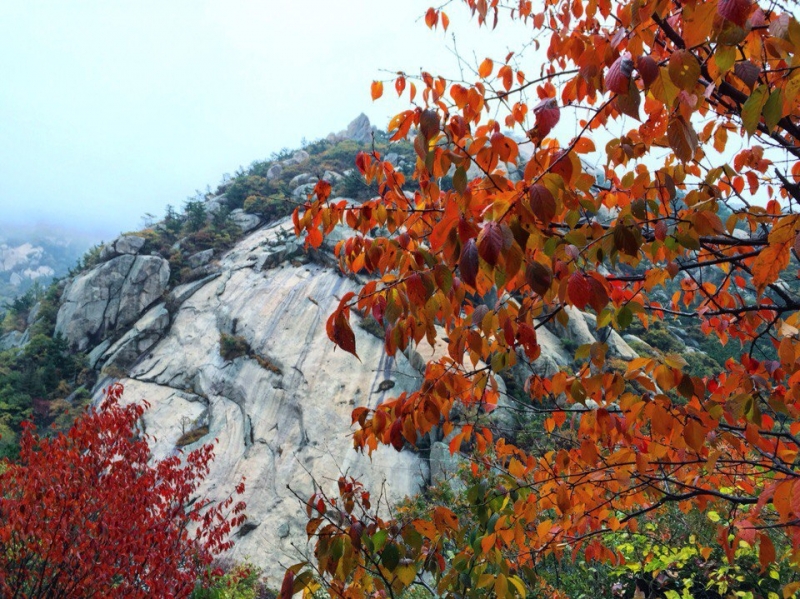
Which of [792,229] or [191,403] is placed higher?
[191,403]

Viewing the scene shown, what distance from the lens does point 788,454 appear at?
2.28 meters

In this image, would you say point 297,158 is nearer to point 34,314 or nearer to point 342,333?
point 34,314

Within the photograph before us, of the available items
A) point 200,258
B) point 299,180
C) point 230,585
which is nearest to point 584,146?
point 230,585

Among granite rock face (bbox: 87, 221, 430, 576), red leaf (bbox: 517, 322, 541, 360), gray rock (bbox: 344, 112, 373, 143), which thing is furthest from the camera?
gray rock (bbox: 344, 112, 373, 143)

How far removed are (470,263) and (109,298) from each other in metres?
22.7

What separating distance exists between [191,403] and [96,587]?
1095cm

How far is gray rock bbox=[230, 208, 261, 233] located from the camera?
79.7ft

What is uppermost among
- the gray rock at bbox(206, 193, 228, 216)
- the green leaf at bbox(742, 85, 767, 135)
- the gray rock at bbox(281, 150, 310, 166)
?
the gray rock at bbox(281, 150, 310, 166)

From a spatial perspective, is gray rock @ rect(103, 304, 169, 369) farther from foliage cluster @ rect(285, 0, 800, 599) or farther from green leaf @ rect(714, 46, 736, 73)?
green leaf @ rect(714, 46, 736, 73)

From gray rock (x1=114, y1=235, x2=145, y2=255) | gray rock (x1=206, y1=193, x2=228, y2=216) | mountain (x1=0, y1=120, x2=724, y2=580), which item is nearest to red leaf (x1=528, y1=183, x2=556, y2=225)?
mountain (x1=0, y1=120, x2=724, y2=580)

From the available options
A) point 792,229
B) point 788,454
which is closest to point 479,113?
point 792,229

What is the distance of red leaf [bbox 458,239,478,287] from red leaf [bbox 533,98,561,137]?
42 cm

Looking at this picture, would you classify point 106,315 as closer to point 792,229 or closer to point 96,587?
point 96,587

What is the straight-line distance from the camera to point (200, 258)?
2150 cm
